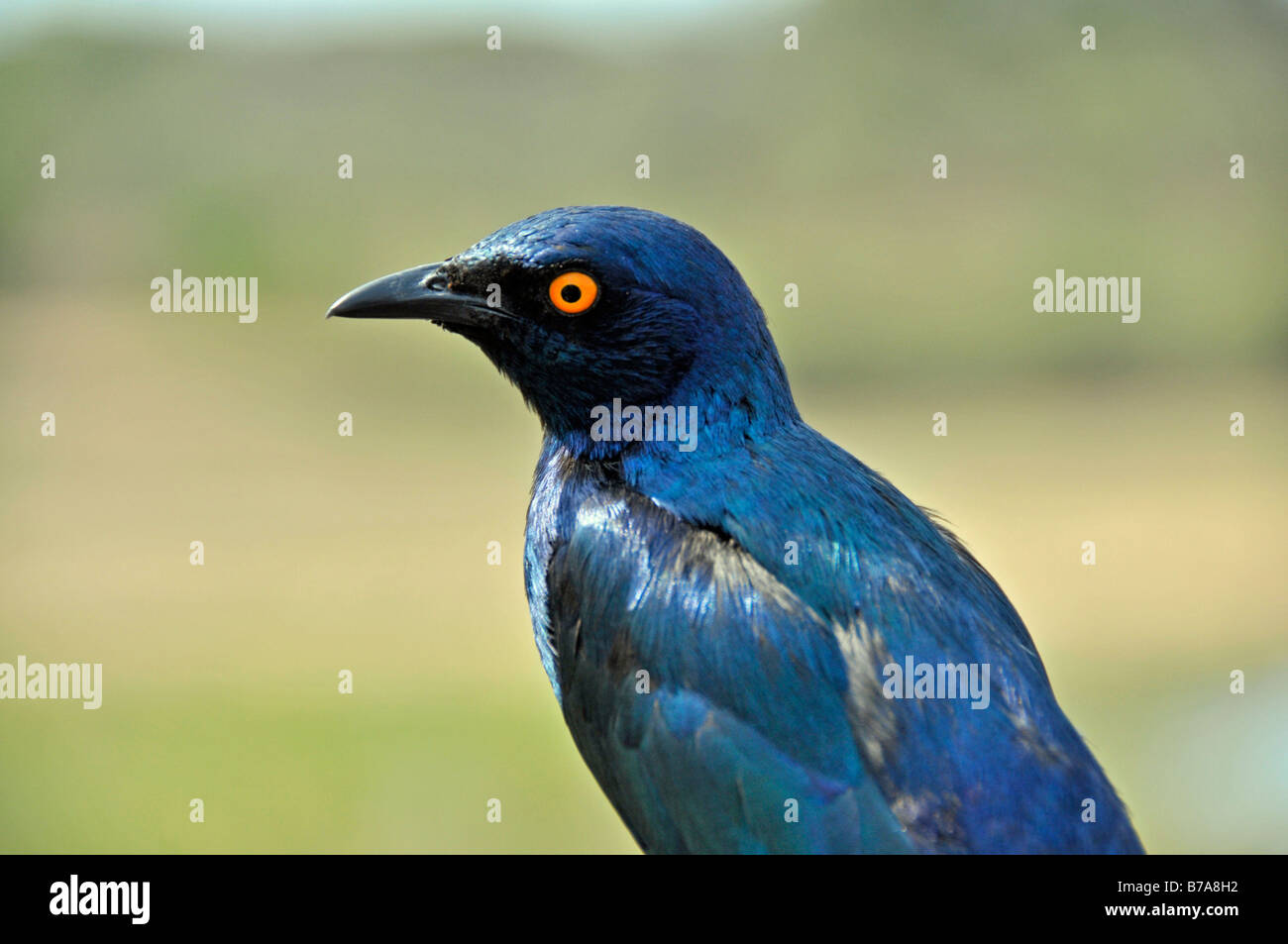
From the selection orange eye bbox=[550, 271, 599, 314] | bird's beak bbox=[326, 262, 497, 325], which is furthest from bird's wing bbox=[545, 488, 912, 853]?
bird's beak bbox=[326, 262, 497, 325]

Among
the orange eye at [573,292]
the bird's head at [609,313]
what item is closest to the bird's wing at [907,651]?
the bird's head at [609,313]

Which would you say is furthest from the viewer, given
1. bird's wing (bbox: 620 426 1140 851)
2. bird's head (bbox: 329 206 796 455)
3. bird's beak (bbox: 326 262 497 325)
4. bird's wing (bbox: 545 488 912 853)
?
bird's beak (bbox: 326 262 497 325)

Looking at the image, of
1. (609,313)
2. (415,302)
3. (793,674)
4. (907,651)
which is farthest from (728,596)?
(415,302)

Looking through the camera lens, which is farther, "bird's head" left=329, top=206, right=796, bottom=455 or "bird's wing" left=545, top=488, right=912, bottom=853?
"bird's head" left=329, top=206, right=796, bottom=455

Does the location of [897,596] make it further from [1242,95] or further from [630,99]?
[1242,95]

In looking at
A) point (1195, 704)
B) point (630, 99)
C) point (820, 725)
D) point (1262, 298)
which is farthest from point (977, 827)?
point (1262, 298)

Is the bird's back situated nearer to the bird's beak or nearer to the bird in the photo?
the bird

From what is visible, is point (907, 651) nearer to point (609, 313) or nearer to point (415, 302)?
point (609, 313)
